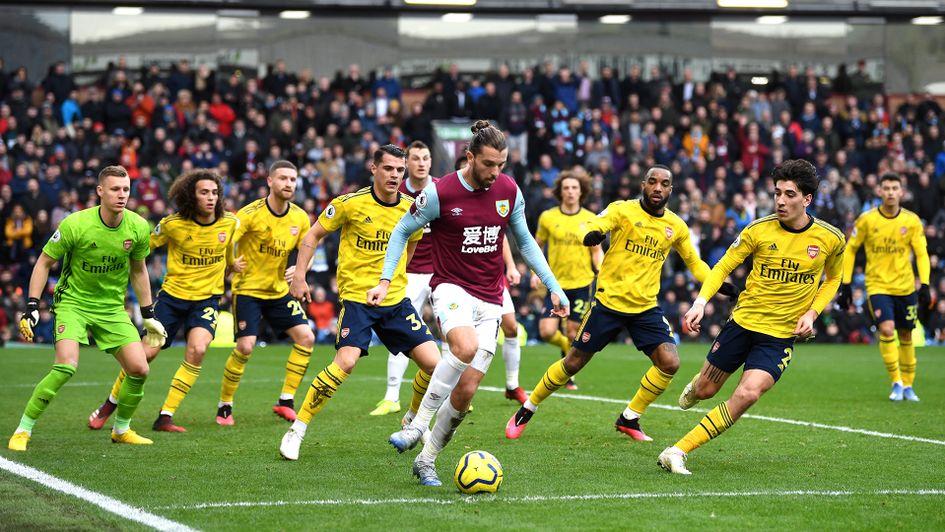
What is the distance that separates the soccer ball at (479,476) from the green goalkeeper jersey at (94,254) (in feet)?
12.9

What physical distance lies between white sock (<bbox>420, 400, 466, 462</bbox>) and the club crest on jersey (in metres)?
1.42

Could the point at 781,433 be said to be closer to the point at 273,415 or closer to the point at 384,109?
the point at 273,415

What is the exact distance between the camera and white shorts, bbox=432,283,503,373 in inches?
339

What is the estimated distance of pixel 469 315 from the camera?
8695mm

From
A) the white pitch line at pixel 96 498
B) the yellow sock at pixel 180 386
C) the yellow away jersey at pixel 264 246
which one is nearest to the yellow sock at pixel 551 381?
the yellow away jersey at pixel 264 246

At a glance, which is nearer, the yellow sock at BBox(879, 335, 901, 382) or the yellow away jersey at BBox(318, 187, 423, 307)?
the yellow away jersey at BBox(318, 187, 423, 307)

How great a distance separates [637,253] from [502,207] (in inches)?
111

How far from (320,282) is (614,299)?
1583 cm

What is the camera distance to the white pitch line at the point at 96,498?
6.99 metres

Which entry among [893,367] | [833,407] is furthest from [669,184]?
[893,367]

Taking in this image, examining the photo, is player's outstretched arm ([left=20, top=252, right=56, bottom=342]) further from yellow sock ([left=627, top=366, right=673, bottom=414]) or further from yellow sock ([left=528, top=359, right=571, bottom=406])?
yellow sock ([left=627, top=366, right=673, bottom=414])

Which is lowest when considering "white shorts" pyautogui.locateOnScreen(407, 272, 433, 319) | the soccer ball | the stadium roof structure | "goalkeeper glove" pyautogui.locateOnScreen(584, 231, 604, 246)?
the soccer ball

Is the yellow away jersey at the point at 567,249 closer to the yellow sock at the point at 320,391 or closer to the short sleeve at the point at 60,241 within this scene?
the yellow sock at the point at 320,391

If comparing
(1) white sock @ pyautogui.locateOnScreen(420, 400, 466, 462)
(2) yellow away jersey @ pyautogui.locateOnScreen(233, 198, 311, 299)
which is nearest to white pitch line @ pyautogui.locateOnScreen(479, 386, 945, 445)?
(2) yellow away jersey @ pyautogui.locateOnScreen(233, 198, 311, 299)
